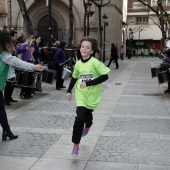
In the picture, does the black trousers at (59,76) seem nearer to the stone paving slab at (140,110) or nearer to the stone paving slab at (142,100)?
the stone paving slab at (142,100)

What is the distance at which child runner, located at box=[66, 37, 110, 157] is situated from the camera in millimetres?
5164

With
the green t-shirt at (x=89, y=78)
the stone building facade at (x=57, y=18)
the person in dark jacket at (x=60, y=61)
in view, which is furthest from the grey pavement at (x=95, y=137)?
the stone building facade at (x=57, y=18)

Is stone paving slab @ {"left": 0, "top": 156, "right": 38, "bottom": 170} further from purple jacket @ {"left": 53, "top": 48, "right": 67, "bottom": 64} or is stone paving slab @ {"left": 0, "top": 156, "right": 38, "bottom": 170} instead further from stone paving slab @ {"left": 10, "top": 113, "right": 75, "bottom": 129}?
purple jacket @ {"left": 53, "top": 48, "right": 67, "bottom": 64}

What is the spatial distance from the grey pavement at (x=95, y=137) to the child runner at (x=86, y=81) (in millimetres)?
446

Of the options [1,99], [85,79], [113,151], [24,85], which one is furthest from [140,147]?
[24,85]

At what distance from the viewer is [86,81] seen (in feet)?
16.8

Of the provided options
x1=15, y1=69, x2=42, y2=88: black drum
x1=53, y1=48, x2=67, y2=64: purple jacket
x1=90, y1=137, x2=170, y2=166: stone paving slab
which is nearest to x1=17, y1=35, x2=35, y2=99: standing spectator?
x1=15, y1=69, x2=42, y2=88: black drum

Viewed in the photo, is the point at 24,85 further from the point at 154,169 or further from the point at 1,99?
the point at 154,169

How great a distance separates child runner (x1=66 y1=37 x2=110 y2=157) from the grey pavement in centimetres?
45

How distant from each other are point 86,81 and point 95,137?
1.62m

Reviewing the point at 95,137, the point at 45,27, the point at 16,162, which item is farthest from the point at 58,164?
the point at 45,27

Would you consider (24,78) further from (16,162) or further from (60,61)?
(16,162)

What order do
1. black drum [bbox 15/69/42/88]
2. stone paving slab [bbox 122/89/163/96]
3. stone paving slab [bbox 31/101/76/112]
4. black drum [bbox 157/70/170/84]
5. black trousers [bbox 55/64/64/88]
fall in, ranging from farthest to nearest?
black trousers [bbox 55/64/64/88]
stone paving slab [bbox 122/89/163/96]
black drum [bbox 157/70/170/84]
black drum [bbox 15/69/42/88]
stone paving slab [bbox 31/101/76/112]

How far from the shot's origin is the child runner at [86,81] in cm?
516
